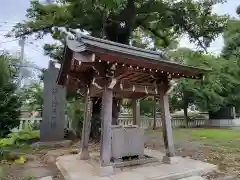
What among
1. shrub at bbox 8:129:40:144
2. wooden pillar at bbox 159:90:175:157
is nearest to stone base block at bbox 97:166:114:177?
wooden pillar at bbox 159:90:175:157

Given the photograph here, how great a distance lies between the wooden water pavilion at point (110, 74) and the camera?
14.1 ft

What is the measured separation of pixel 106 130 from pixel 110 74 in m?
1.17

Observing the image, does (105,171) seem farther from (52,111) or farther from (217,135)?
(217,135)

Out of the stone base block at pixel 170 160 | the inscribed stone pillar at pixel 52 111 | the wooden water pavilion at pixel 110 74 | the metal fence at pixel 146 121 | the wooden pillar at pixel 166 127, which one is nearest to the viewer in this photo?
the wooden water pavilion at pixel 110 74

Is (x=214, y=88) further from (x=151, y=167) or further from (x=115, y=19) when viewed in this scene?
(x=151, y=167)

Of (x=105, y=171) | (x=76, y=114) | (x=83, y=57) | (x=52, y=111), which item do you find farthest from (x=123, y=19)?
(x=105, y=171)

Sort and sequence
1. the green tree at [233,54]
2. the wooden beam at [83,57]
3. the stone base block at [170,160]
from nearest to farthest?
the wooden beam at [83,57] → the stone base block at [170,160] → the green tree at [233,54]

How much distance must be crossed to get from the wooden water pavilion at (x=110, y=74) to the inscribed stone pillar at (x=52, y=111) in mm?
2691

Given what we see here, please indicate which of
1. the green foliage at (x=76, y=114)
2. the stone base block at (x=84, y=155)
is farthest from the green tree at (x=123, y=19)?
the stone base block at (x=84, y=155)

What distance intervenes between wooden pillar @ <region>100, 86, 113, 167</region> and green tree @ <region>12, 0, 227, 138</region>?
Answer: 3.40 m

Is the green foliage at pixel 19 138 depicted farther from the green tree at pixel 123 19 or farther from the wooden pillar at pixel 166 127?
the wooden pillar at pixel 166 127

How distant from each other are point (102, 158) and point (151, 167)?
128cm

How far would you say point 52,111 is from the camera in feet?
29.2

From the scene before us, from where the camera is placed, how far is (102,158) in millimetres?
4684
